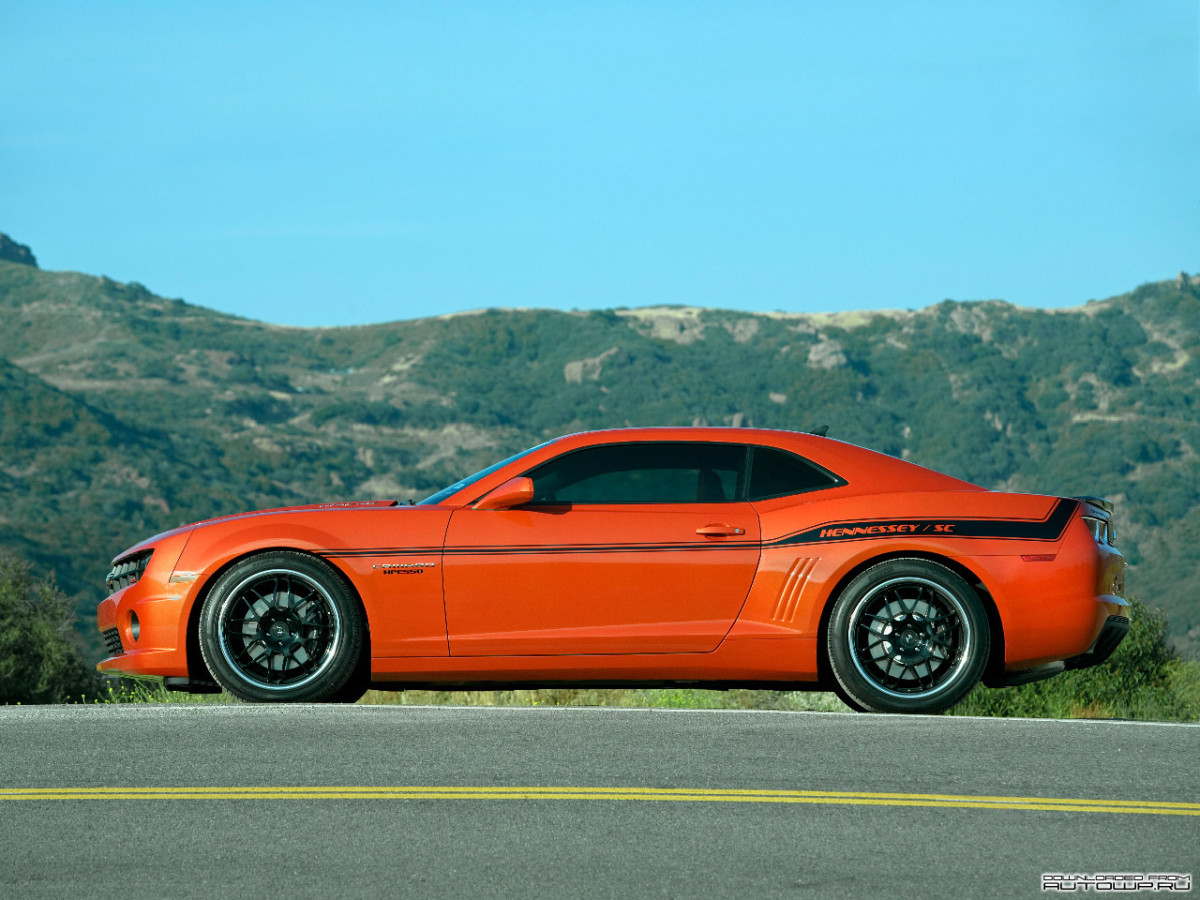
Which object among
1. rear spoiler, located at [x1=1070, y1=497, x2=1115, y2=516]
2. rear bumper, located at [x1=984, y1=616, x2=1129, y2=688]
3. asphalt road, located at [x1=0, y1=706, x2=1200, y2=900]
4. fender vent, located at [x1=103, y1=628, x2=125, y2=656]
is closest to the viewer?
asphalt road, located at [x1=0, y1=706, x2=1200, y2=900]

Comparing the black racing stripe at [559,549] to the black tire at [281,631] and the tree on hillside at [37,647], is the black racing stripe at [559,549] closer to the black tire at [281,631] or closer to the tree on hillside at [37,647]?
the black tire at [281,631]

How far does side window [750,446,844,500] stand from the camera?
26.0 ft

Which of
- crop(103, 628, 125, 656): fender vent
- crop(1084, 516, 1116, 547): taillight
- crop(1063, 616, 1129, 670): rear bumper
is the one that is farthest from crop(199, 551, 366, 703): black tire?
crop(1084, 516, 1116, 547): taillight

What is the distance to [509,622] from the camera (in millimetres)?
7512

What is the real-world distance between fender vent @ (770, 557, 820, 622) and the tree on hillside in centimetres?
3725

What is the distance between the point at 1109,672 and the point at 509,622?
50.9 feet

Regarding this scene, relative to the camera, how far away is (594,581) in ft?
24.6

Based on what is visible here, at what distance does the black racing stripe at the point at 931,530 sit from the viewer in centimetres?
766

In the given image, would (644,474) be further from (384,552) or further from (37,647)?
(37,647)

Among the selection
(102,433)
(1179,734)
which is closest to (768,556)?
(1179,734)

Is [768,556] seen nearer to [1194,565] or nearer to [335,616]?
[335,616]
